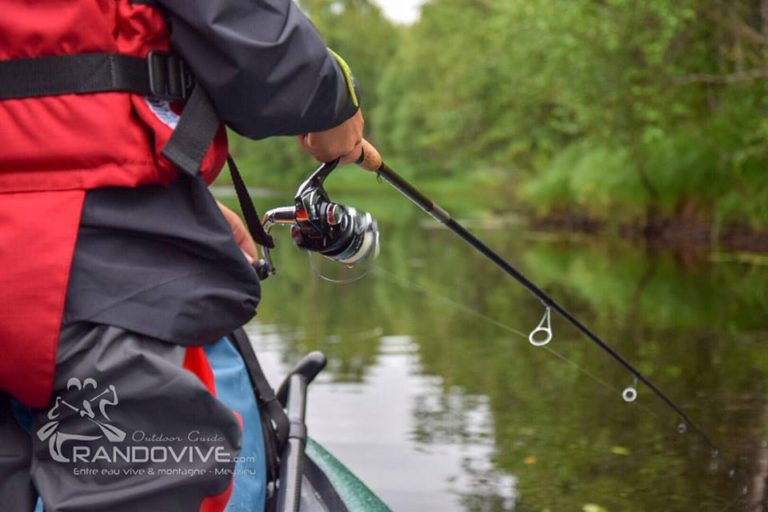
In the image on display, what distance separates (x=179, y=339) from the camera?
6.53 ft

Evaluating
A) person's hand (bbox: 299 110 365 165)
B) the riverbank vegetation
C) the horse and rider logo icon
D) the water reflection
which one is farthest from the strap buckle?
the riverbank vegetation

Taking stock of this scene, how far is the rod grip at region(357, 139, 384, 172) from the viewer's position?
2652mm

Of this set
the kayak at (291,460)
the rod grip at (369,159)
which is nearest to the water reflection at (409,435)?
the kayak at (291,460)

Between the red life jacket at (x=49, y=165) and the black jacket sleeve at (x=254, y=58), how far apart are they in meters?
0.10

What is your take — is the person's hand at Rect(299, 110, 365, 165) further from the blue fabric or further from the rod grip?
the blue fabric

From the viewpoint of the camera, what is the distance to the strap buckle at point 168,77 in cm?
200

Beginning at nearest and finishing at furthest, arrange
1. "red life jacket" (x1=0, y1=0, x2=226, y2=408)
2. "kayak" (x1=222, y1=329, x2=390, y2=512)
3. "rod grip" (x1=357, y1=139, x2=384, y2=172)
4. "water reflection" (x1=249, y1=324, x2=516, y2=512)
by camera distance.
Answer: "red life jacket" (x1=0, y1=0, x2=226, y2=408)
"kayak" (x1=222, y1=329, x2=390, y2=512)
"rod grip" (x1=357, y1=139, x2=384, y2=172)
"water reflection" (x1=249, y1=324, x2=516, y2=512)

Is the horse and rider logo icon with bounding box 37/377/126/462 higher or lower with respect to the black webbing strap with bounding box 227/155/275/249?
lower

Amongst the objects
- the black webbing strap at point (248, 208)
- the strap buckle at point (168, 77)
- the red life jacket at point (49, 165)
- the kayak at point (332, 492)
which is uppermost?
the strap buckle at point (168, 77)

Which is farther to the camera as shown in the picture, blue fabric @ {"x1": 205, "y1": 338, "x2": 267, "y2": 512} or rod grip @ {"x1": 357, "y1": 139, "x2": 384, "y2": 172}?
rod grip @ {"x1": 357, "y1": 139, "x2": 384, "y2": 172}

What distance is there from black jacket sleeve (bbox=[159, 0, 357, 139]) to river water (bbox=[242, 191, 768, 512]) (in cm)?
66

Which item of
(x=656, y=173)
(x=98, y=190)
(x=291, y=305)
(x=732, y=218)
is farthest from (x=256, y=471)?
(x=656, y=173)

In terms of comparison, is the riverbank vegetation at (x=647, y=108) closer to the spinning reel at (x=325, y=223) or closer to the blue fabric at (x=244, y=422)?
the spinning reel at (x=325, y=223)

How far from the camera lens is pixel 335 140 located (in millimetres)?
2365
